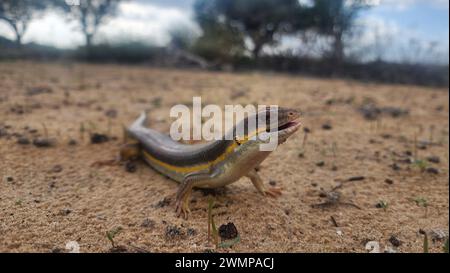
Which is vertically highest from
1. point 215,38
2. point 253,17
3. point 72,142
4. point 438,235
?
point 253,17

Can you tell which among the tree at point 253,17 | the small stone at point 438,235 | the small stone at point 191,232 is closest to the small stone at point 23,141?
the small stone at point 191,232

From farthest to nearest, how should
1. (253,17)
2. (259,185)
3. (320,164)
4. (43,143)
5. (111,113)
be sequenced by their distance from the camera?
1. (253,17)
2. (111,113)
3. (43,143)
4. (320,164)
5. (259,185)

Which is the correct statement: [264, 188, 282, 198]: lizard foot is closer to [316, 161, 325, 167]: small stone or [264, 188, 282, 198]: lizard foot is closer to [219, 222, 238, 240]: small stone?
[219, 222, 238, 240]: small stone

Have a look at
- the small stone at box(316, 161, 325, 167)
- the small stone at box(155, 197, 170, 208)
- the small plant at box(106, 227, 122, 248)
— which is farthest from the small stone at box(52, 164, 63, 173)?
the small stone at box(316, 161, 325, 167)

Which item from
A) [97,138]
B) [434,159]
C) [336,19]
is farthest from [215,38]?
[434,159]

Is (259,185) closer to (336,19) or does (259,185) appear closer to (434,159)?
(434,159)
